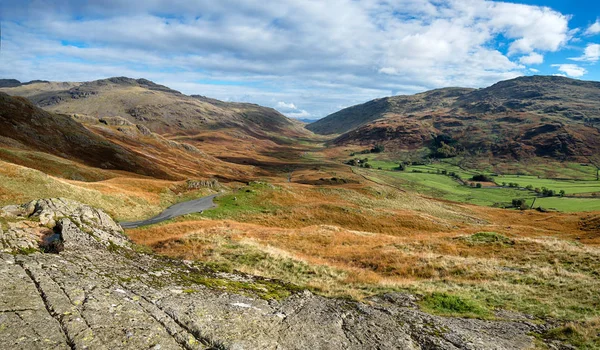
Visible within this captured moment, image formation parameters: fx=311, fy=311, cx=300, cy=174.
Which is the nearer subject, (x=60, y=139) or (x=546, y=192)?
(x=60, y=139)

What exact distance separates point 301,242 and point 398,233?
28884mm

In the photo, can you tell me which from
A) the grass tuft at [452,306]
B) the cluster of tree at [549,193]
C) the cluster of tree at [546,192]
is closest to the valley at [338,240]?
the grass tuft at [452,306]

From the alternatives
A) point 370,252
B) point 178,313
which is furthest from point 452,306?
point 370,252

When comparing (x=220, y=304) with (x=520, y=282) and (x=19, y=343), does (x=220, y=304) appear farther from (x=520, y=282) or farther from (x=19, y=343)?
(x=520, y=282)

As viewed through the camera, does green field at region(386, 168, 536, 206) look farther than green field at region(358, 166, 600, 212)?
Yes

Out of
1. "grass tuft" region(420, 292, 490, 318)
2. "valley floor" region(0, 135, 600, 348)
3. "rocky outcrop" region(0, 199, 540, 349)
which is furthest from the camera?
"valley floor" region(0, 135, 600, 348)

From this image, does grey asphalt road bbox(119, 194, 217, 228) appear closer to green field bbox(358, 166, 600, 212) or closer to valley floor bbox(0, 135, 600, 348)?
valley floor bbox(0, 135, 600, 348)

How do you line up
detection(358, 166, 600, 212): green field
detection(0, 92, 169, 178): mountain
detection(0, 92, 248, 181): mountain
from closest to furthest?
detection(0, 92, 248, 181): mountain < detection(0, 92, 169, 178): mountain < detection(358, 166, 600, 212): green field

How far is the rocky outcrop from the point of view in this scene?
8.47 m

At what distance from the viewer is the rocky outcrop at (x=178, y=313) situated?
847 centimetres

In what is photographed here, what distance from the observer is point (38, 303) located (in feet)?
29.7

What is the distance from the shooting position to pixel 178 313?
1023 centimetres

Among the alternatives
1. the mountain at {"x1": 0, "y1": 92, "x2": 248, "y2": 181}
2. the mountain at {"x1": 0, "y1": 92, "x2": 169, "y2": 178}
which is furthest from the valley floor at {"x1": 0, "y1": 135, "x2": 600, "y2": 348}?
the mountain at {"x1": 0, "y1": 92, "x2": 169, "y2": 178}

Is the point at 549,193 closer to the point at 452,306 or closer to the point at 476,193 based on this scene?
the point at 476,193
